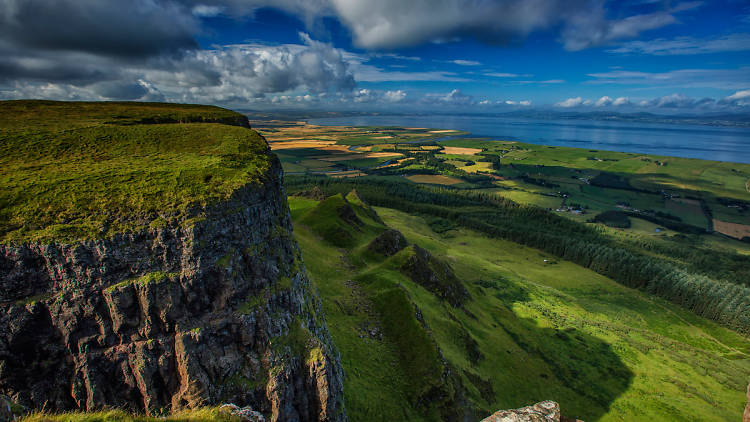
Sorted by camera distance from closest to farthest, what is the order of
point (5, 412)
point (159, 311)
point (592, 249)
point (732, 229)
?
point (5, 412)
point (159, 311)
point (592, 249)
point (732, 229)

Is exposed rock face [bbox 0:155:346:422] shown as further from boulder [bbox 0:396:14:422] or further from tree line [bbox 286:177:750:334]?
tree line [bbox 286:177:750:334]

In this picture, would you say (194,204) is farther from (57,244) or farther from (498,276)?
(498,276)

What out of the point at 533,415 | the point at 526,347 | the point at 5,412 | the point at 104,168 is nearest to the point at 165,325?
the point at 5,412

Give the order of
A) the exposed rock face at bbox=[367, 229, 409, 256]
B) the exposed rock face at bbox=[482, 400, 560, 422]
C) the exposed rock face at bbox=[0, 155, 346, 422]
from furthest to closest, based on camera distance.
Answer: the exposed rock face at bbox=[367, 229, 409, 256]
the exposed rock face at bbox=[0, 155, 346, 422]
the exposed rock face at bbox=[482, 400, 560, 422]

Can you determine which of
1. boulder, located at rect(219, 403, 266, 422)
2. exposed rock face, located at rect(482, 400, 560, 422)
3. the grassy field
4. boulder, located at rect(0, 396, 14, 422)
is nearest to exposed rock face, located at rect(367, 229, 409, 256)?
the grassy field

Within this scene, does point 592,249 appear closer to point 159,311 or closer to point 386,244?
point 386,244
